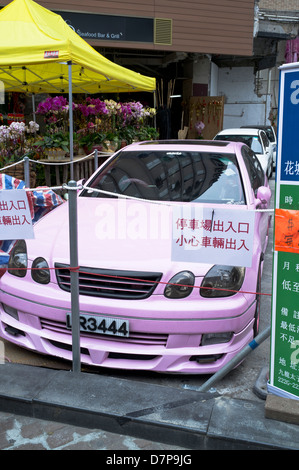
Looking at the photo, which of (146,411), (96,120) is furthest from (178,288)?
(96,120)

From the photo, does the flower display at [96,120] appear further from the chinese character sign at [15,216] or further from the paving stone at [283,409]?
the paving stone at [283,409]

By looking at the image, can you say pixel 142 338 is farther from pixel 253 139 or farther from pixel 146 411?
pixel 253 139

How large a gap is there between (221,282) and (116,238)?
869 millimetres

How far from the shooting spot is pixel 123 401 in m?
2.79

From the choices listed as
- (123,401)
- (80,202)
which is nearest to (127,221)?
(80,202)

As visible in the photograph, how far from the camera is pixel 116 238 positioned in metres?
3.53

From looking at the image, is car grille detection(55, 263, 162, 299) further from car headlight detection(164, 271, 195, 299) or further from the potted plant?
the potted plant

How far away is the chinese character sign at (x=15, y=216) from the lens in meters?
2.93

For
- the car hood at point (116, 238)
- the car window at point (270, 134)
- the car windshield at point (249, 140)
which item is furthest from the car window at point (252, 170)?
the car window at point (270, 134)

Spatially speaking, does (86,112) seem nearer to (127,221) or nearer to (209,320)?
(127,221)

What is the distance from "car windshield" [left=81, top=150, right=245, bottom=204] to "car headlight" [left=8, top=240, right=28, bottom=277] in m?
0.91

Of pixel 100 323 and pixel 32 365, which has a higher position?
pixel 100 323

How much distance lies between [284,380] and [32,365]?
1807mm

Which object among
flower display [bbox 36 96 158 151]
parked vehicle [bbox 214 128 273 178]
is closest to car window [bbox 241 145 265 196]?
flower display [bbox 36 96 158 151]
